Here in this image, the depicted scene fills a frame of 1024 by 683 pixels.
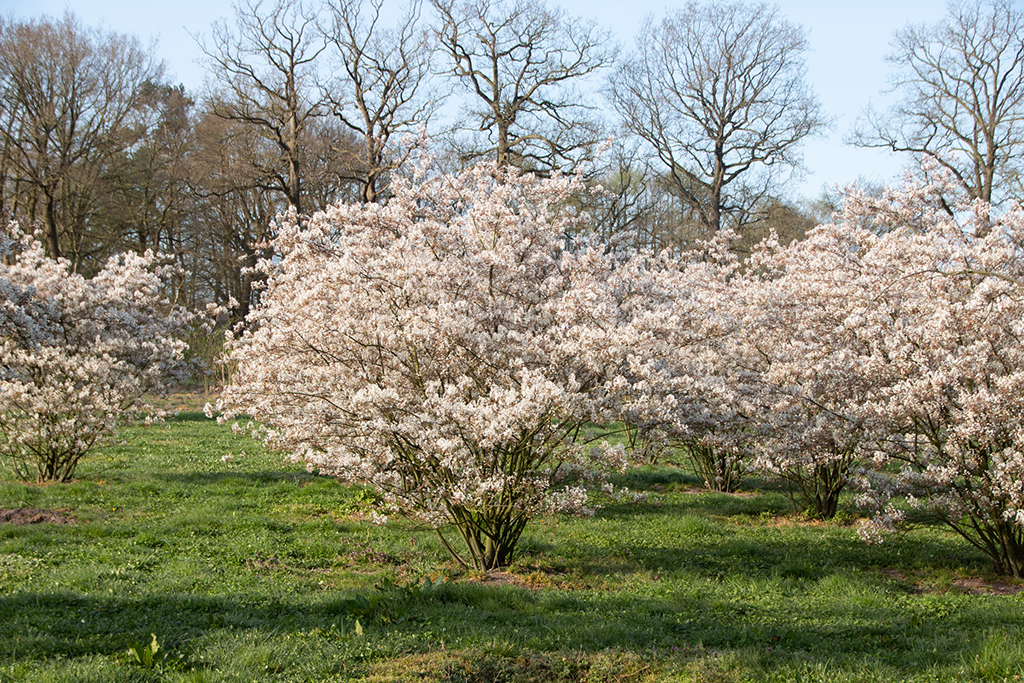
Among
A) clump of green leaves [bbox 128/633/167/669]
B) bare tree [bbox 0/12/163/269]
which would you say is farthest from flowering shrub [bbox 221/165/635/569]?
bare tree [bbox 0/12/163/269]

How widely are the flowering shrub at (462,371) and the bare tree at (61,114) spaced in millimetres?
19244

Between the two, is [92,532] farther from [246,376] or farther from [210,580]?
[246,376]

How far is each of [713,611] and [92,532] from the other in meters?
6.79

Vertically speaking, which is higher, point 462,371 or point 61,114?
point 61,114

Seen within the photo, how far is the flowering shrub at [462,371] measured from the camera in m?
6.75

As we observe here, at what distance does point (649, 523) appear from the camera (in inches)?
408

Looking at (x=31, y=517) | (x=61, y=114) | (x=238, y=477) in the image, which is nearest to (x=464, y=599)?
(x=31, y=517)

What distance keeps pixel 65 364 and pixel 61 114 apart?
1891 centimetres

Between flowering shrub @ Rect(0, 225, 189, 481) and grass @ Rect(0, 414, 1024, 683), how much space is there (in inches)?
29.4

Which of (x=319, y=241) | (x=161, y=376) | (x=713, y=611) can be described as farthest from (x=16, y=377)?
(x=713, y=611)

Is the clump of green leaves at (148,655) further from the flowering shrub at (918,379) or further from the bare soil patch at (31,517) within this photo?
the flowering shrub at (918,379)

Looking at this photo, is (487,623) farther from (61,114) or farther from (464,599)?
(61,114)

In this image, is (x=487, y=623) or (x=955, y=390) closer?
(x=487, y=623)

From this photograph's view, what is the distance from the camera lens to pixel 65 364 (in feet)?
34.4
